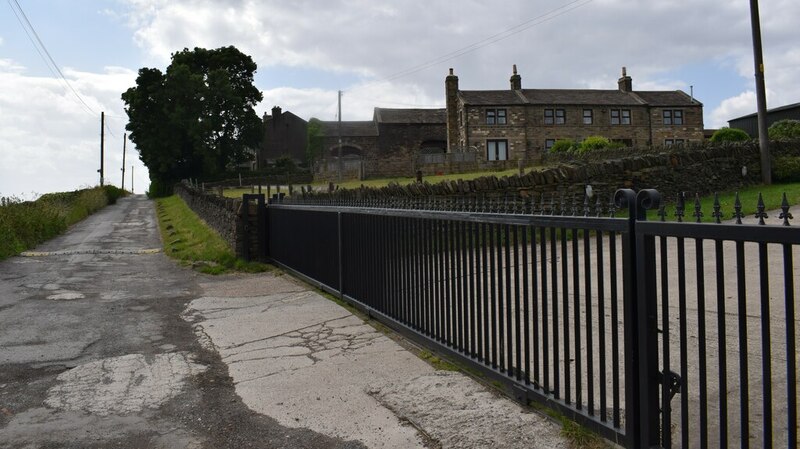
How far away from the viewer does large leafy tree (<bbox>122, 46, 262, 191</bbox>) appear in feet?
175

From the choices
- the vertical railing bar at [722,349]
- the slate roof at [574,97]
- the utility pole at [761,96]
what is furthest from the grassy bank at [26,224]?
the slate roof at [574,97]

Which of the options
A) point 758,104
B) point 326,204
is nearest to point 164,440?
point 326,204

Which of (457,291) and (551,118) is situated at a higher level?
(551,118)

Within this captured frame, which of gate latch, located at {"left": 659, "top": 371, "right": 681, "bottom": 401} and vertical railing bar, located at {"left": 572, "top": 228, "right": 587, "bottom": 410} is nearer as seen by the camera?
gate latch, located at {"left": 659, "top": 371, "right": 681, "bottom": 401}

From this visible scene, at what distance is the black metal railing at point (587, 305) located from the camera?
9.01ft

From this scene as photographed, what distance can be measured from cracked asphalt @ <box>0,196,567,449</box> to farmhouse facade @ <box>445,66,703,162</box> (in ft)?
126

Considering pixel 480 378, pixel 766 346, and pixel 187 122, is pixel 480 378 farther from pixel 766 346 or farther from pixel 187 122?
pixel 187 122

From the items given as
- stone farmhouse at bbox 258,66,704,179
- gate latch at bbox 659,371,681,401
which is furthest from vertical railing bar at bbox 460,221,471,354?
stone farmhouse at bbox 258,66,704,179

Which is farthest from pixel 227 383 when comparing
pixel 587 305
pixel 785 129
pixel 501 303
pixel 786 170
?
pixel 785 129

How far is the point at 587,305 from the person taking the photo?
3523 millimetres

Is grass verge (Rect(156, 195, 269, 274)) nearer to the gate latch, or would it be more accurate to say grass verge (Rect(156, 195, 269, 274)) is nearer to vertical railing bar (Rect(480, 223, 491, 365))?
vertical railing bar (Rect(480, 223, 491, 365))

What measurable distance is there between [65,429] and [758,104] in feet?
72.2

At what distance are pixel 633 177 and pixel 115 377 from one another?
14820mm

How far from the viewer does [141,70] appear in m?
55.3
